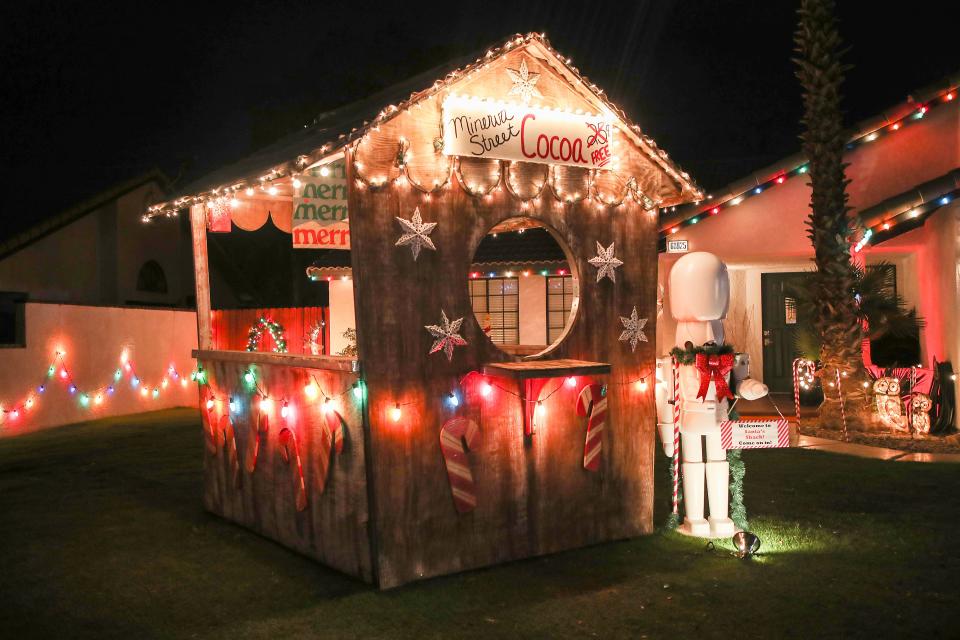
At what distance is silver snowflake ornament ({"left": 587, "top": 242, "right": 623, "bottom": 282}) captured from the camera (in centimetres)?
725

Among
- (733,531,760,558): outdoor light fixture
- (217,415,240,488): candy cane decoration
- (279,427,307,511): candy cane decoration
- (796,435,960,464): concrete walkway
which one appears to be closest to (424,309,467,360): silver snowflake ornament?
(279,427,307,511): candy cane decoration

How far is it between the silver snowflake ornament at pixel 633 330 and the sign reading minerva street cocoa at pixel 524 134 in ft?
4.15

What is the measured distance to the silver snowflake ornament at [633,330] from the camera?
740cm

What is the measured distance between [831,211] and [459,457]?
9282 mm

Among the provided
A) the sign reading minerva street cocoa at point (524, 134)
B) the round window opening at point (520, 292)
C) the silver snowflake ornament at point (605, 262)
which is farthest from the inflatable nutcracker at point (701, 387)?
the round window opening at point (520, 292)

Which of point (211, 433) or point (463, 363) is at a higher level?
point (463, 363)

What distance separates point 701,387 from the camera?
7324mm

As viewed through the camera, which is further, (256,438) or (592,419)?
(256,438)

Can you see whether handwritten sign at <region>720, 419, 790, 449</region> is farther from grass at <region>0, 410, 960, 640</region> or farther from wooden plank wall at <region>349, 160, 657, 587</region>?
grass at <region>0, 410, 960, 640</region>

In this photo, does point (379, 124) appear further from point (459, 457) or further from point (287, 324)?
point (287, 324)

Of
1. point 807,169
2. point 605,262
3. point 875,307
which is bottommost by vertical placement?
point 875,307

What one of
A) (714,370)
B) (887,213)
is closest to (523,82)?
(714,370)

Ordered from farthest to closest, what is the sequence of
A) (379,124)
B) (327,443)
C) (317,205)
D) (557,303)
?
(557,303) < (317,205) < (327,443) < (379,124)

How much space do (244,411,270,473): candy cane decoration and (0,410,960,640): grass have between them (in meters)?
0.64
